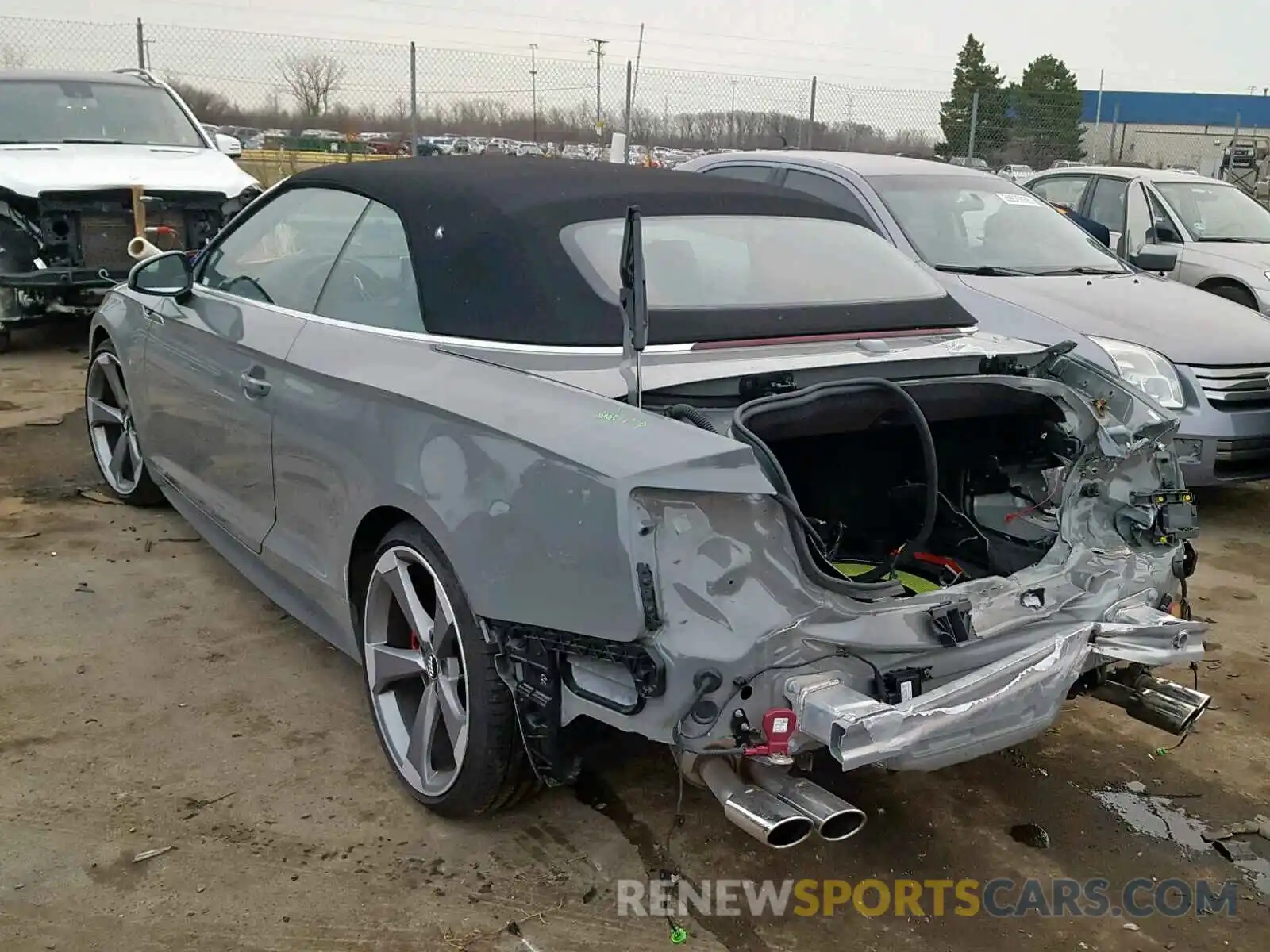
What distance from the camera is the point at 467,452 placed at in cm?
254

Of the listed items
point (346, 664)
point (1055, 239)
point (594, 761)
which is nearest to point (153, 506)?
point (346, 664)

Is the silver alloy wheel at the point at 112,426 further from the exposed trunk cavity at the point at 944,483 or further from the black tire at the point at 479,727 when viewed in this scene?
the exposed trunk cavity at the point at 944,483

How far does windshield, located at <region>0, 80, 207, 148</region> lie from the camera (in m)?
8.70

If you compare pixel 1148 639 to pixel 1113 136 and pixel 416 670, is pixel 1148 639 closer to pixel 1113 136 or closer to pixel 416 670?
pixel 416 670

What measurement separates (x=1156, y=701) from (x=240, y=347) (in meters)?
2.87

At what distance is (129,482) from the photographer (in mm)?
5098

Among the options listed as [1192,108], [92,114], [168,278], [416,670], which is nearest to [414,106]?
[92,114]

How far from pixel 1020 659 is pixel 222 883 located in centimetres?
189

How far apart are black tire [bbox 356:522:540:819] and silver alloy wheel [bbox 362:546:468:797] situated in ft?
0.08

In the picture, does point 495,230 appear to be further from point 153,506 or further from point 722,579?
point 153,506

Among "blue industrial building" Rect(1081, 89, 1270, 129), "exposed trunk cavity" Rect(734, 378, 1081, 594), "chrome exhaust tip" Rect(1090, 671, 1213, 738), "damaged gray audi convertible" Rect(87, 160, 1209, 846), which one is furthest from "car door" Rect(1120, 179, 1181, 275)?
"blue industrial building" Rect(1081, 89, 1270, 129)

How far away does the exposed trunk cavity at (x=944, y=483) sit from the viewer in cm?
293

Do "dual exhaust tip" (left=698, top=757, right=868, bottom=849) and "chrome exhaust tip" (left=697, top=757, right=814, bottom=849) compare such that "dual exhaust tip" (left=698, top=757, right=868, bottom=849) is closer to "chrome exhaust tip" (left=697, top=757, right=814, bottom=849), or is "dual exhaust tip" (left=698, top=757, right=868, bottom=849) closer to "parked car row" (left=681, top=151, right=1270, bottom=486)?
"chrome exhaust tip" (left=697, top=757, right=814, bottom=849)

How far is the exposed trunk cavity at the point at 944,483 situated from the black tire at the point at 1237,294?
17.3 feet
